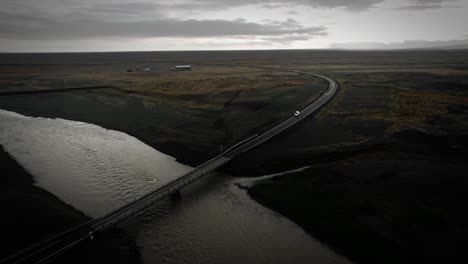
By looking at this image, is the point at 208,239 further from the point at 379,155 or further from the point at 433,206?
the point at 379,155

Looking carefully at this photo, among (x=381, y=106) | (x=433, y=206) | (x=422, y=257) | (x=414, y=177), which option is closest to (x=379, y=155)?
(x=414, y=177)

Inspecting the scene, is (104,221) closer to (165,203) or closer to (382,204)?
(165,203)

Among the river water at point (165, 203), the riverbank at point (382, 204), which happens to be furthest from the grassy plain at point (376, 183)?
the river water at point (165, 203)

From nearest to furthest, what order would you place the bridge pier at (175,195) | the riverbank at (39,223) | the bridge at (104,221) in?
the bridge at (104,221) → the riverbank at (39,223) → the bridge pier at (175,195)

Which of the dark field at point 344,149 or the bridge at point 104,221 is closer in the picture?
the bridge at point 104,221

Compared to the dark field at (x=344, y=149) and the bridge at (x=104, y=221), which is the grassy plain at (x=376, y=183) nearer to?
the dark field at (x=344, y=149)
